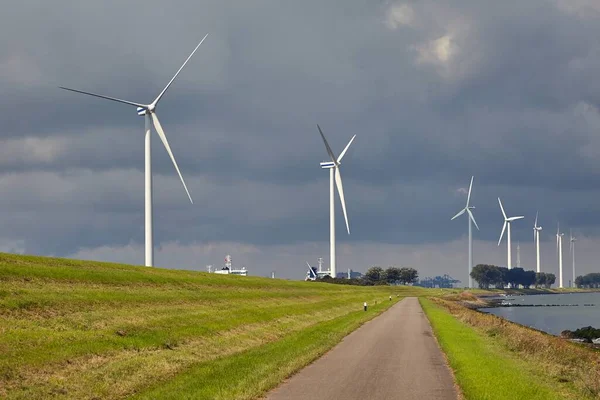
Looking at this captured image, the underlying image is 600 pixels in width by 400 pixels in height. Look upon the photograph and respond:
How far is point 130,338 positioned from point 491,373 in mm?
14787

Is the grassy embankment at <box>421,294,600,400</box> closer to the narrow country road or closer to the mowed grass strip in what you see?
the narrow country road

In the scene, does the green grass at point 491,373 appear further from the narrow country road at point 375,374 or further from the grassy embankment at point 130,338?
the grassy embankment at point 130,338

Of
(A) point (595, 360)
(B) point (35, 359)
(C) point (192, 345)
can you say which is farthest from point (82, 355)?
(A) point (595, 360)

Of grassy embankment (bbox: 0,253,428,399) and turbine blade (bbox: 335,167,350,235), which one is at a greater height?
turbine blade (bbox: 335,167,350,235)

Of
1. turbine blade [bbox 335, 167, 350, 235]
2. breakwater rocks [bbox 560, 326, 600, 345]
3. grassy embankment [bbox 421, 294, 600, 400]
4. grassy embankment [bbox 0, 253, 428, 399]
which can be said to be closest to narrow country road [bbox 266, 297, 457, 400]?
grassy embankment [bbox 421, 294, 600, 400]

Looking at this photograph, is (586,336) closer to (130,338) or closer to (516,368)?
(516,368)

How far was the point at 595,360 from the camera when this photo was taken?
37375 mm

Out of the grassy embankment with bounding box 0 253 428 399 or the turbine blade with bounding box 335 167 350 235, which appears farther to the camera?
the turbine blade with bounding box 335 167 350 235

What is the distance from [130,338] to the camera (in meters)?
30.1

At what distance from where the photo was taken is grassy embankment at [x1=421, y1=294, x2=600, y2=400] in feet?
73.9

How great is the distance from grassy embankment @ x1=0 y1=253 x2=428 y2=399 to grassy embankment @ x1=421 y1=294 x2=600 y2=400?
21.1 feet

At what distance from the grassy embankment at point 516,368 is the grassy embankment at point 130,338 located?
6429mm

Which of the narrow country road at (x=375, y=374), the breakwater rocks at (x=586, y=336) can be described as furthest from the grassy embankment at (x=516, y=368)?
the breakwater rocks at (x=586, y=336)

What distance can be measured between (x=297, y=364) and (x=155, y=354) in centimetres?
574
